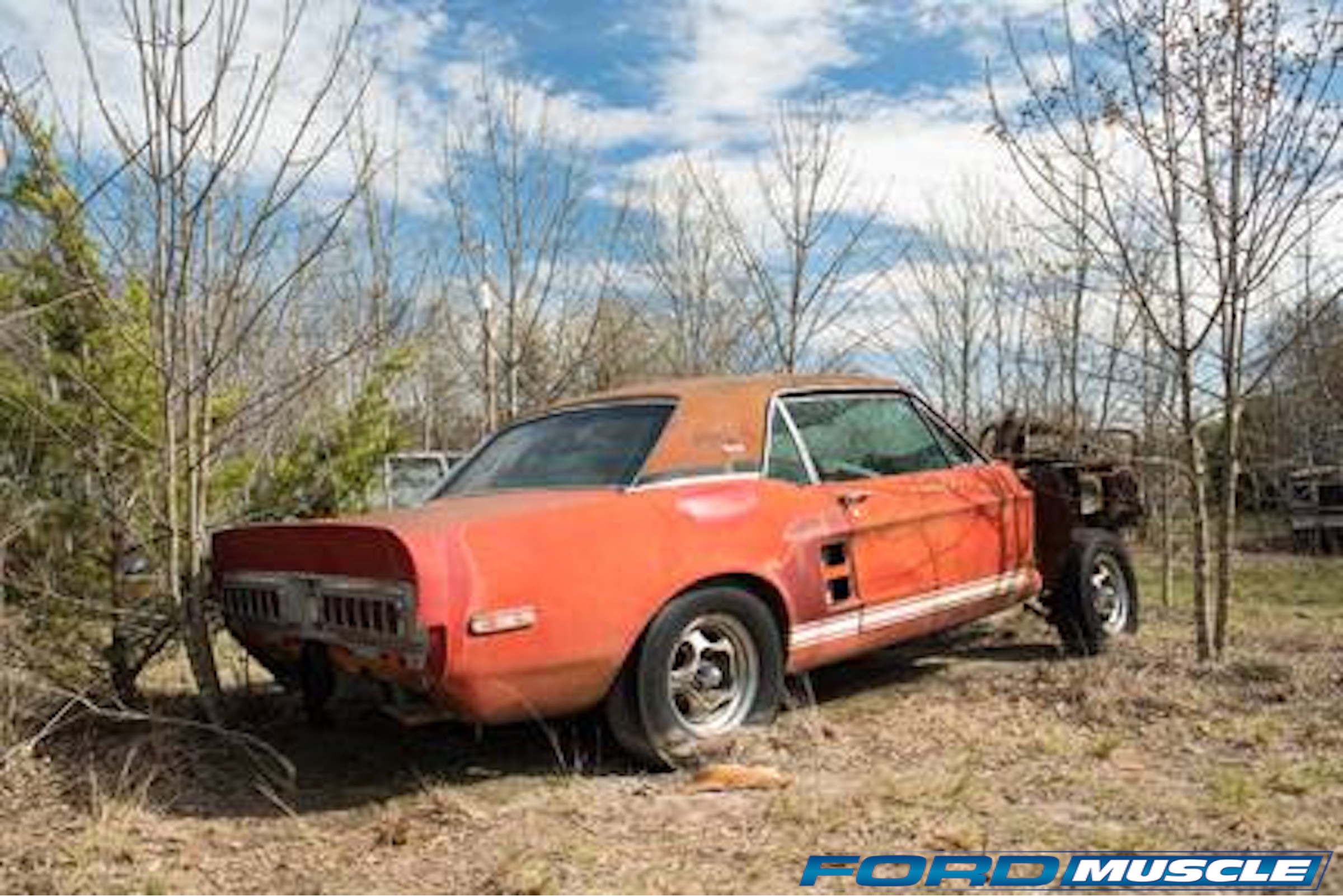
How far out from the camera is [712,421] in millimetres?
5207

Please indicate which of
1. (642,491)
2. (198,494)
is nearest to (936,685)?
(642,491)

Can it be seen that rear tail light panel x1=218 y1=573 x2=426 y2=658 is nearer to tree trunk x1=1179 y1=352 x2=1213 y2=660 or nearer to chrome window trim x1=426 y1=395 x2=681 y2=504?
chrome window trim x1=426 y1=395 x2=681 y2=504

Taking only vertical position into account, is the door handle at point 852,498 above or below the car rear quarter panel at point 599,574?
above

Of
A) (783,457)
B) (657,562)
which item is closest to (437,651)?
(657,562)

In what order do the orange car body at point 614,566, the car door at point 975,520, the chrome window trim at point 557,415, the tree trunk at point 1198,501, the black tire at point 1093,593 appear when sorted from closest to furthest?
the orange car body at point 614,566
the chrome window trim at point 557,415
the car door at point 975,520
the tree trunk at point 1198,501
the black tire at point 1093,593

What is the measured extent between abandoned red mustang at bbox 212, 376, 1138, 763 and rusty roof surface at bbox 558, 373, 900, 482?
0.03 ft

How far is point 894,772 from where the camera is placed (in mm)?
4578

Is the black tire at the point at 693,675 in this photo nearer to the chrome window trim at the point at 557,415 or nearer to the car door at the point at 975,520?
the chrome window trim at the point at 557,415

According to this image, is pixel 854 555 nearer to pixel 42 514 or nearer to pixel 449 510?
pixel 449 510

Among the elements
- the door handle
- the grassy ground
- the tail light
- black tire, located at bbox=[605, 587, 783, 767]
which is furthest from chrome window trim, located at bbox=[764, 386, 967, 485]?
the tail light

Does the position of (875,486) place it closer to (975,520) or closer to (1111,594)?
(975,520)

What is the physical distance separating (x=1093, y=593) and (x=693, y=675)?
276 cm

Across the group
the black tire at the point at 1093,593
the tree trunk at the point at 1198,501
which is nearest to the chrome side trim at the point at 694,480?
the black tire at the point at 1093,593

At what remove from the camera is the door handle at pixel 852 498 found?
17.7 feet
